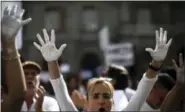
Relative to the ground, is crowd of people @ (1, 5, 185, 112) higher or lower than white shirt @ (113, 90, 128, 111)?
higher

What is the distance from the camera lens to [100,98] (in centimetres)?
423

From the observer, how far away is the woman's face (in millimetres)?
4207

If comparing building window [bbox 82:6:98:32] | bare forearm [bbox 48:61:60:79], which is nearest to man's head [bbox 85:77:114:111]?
bare forearm [bbox 48:61:60:79]

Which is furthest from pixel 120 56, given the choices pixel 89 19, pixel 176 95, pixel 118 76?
pixel 89 19

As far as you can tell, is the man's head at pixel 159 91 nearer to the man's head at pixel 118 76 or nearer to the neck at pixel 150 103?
the neck at pixel 150 103

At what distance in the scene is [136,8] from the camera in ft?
106

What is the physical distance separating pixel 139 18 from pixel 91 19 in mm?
2397

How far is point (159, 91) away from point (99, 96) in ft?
1.83

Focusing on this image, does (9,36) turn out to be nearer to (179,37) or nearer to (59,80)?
(59,80)

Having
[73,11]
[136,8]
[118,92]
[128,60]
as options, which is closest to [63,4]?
[73,11]

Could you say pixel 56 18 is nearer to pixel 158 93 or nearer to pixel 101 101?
pixel 158 93

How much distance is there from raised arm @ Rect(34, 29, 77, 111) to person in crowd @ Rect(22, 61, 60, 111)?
0.13 meters

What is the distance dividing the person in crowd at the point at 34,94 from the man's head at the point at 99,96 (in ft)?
1.01

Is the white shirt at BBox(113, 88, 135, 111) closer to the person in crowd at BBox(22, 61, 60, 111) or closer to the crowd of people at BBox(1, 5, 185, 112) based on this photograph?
the crowd of people at BBox(1, 5, 185, 112)
